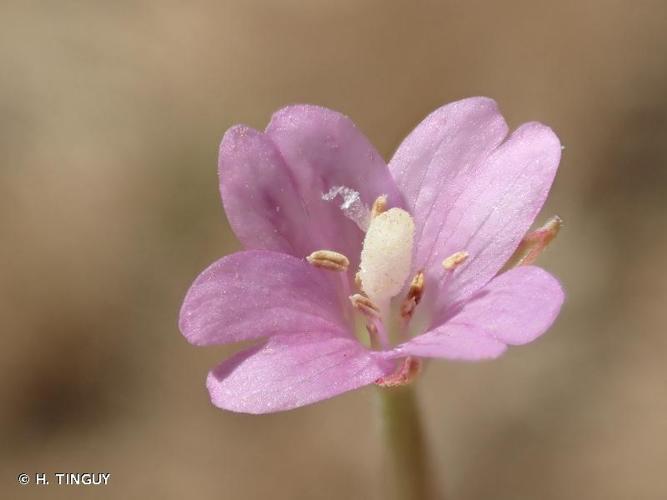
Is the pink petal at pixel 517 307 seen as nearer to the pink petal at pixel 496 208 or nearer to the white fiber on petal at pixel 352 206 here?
the pink petal at pixel 496 208

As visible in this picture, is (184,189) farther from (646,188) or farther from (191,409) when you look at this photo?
(646,188)

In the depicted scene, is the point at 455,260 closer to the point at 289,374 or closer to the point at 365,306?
the point at 365,306

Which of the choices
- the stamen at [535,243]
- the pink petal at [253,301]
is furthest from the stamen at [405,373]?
the stamen at [535,243]

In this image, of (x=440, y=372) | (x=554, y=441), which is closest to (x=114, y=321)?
(x=440, y=372)

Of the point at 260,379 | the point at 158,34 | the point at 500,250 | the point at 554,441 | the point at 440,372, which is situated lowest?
the point at 554,441

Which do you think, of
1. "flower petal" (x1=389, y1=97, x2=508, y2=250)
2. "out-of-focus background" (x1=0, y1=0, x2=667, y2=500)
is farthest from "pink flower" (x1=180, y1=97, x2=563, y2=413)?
"out-of-focus background" (x1=0, y1=0, x2=667, y2=500)

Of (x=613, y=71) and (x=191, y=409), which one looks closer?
(x=191, y=409)

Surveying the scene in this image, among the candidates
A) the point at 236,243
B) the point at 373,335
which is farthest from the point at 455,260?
the point at 236,243

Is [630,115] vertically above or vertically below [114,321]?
above
